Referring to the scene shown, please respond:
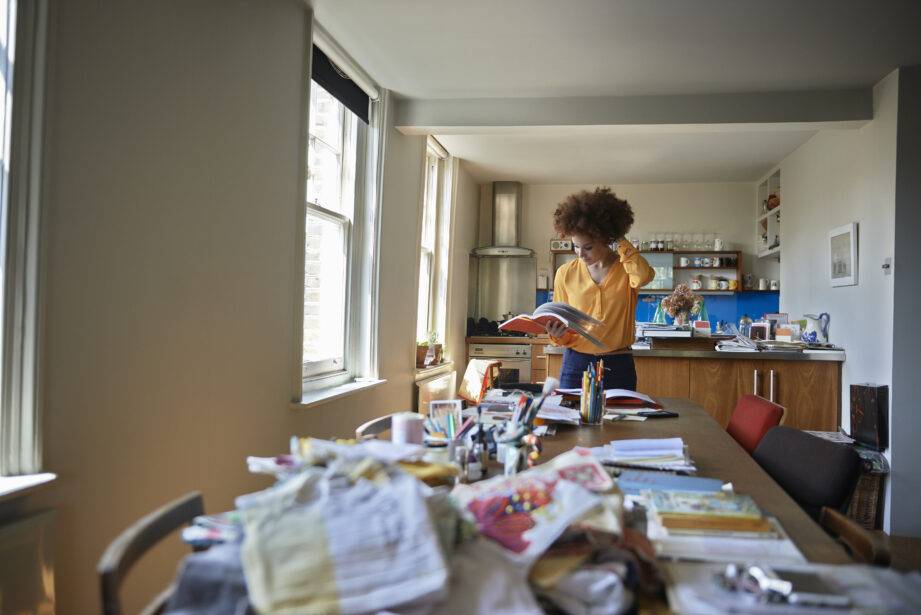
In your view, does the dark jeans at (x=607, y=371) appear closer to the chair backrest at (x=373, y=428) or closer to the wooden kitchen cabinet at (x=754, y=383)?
the chair backrest at (x=373, y=428)

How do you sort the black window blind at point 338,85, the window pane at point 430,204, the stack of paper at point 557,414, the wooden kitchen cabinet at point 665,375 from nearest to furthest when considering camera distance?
the stack of paper at point 557,414, the black window blind at point 338,85, the wooden kitchen cabinet at point 665,375, the window pane at point 430,204

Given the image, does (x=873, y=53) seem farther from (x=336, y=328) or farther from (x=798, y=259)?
(x=336, y=328)

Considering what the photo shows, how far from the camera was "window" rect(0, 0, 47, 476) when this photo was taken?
1.80m

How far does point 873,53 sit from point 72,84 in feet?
13.2

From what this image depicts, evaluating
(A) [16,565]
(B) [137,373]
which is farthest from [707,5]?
(A) [16,565]

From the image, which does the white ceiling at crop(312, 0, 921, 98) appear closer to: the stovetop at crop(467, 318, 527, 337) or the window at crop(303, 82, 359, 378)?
the window at crop(303, 82, 359, 378)

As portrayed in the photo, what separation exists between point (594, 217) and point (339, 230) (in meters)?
1.70

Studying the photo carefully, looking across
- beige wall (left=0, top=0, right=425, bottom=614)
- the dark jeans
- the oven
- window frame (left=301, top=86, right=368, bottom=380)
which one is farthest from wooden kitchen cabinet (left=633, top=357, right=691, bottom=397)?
the oven

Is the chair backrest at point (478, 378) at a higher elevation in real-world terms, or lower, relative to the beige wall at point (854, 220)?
lower

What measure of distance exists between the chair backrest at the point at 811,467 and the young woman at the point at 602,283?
3.68 ft

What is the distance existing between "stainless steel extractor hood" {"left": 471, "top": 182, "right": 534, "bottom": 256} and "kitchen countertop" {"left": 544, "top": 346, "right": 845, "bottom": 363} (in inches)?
135

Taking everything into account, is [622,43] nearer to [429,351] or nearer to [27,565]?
[429,351]

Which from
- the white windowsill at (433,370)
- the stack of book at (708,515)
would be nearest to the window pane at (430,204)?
the white windowsill at (433,370)

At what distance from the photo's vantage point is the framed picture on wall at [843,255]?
4.75 meters
